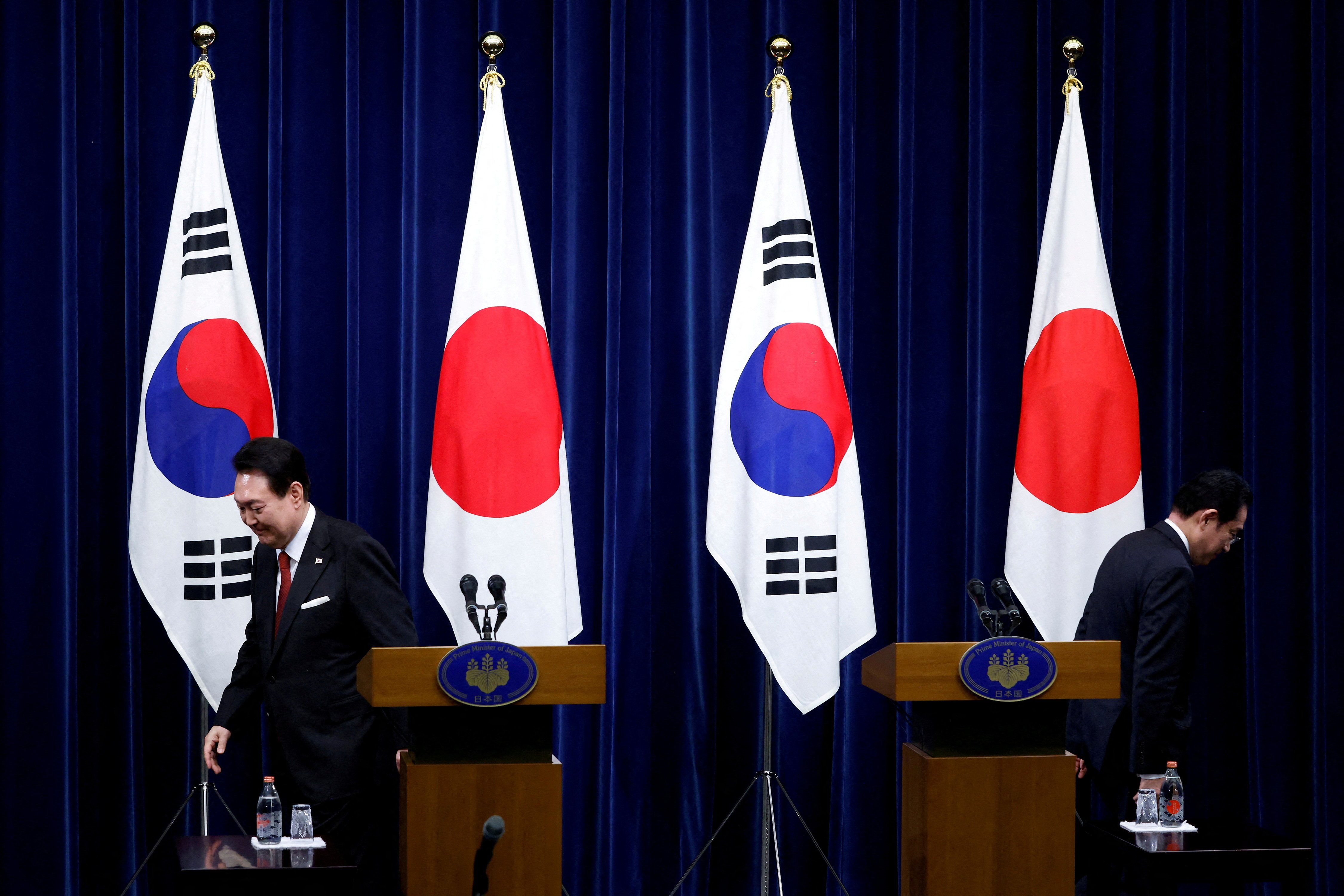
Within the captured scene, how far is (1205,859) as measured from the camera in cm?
329

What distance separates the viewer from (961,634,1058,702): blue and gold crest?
11.4 ft

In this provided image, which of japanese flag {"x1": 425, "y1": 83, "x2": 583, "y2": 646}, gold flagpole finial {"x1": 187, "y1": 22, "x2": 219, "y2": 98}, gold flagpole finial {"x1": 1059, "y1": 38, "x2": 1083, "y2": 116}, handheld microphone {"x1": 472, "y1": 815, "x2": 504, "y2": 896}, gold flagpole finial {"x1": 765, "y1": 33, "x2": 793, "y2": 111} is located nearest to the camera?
handheld microphone {"x1": 472, "y1": 815, "x2": 504, "y2": 896}

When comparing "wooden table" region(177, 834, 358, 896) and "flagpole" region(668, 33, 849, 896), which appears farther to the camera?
"flagpole" region(668, 33, 849, 896)

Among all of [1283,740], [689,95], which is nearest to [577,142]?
[689,95]

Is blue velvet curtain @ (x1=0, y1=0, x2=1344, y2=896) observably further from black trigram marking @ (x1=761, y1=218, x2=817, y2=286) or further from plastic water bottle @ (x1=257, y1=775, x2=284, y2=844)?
plastic water bottle @ (x1=257, y1=775, x2=284, y2=844)

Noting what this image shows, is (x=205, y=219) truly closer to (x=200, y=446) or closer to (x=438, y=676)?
(x=200, y=446)

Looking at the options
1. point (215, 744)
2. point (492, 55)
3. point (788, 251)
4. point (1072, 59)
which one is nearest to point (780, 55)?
point (788, 251)

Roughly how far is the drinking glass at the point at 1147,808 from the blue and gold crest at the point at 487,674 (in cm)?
159

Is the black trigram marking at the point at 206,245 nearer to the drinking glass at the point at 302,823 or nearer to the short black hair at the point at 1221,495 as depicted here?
the drinking glass at the point at 302,823

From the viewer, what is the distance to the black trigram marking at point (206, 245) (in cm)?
446

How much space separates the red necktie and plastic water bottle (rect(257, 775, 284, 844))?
0.52 m

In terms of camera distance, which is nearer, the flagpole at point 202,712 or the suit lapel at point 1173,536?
the suit lapel at point 1173,536

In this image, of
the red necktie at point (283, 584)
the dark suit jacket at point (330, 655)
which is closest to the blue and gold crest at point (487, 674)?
the dark suit jacket at point (330, 655)

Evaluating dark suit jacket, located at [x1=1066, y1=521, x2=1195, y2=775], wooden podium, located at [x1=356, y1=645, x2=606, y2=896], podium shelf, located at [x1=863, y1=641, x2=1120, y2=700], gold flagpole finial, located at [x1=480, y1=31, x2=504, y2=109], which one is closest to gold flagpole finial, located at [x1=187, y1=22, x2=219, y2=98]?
gold flagpole finial, located at [x1=480, y1=31, x2=504, y2=109]
